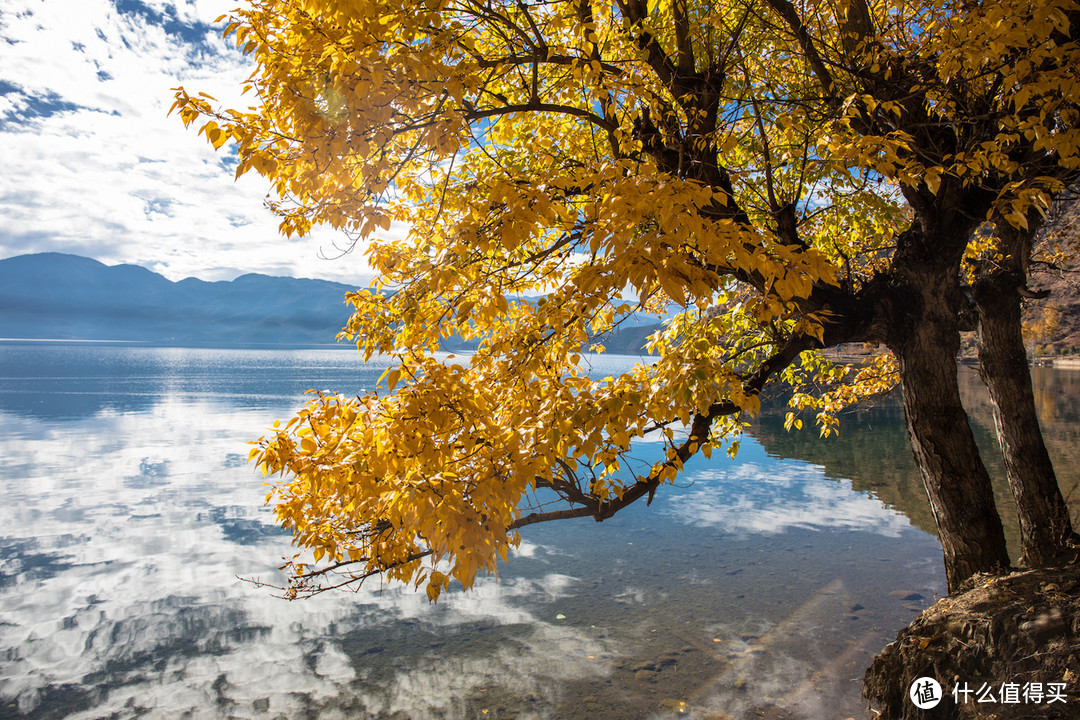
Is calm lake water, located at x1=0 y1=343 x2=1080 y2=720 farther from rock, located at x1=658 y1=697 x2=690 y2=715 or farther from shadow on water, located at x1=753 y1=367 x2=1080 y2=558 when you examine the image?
shadow on water, located at x1=753 y1=367 x2=1080 y2=558

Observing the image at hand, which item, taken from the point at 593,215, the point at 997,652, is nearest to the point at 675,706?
the point at 997,652

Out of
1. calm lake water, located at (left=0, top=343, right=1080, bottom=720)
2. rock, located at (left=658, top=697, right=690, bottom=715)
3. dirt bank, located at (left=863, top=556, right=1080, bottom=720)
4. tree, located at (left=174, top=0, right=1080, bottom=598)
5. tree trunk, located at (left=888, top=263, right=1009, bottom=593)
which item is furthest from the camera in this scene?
calm lake water, located at (left=0, top=343, right=1080, bottom=720)

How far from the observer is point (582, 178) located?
384 centimetres

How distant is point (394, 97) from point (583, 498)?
12.7 feet

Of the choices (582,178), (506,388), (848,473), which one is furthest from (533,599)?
(848,473)

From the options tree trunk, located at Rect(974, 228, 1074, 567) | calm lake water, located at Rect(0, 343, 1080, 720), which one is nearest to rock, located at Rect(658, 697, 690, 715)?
calm lake water, located at Rect(0, 343, 1080, 720)

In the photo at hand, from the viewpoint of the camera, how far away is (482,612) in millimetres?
11383

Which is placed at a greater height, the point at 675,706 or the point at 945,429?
the point at 945,429

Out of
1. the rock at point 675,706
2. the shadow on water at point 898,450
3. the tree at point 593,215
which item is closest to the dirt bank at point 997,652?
the tree at point 593,215

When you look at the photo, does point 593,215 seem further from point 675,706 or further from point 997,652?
point 675,706

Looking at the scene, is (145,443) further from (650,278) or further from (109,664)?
(650,278)

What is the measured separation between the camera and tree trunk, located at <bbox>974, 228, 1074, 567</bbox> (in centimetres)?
721

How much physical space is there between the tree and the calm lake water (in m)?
4.12

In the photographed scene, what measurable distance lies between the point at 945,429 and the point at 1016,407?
1.95m
